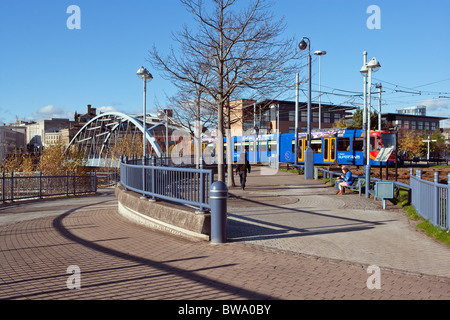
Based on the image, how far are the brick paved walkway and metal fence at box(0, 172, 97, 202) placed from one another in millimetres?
10377

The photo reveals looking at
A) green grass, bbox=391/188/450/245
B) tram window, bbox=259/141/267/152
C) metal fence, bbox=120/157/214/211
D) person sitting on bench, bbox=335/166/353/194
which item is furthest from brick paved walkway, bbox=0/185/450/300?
tram window, bbox=259/141/267/152

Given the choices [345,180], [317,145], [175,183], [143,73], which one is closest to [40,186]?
[143,73]

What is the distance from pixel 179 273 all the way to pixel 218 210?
1.81 metres

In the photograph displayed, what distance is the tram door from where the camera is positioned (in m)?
32.1

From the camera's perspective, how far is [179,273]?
19.2ft

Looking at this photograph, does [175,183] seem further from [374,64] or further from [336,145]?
[336,145]

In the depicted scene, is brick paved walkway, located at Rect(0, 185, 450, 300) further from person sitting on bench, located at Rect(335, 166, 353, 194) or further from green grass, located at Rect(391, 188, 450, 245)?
person sitting on bench, located at Rect(335, 166, 353, 194)

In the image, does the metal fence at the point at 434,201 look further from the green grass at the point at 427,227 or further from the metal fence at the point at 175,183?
the metal fence at the point at 175,183

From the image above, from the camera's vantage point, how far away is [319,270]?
596 cm

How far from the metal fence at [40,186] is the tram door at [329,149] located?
1789cm

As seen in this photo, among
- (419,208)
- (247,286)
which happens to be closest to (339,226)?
(419,208)
